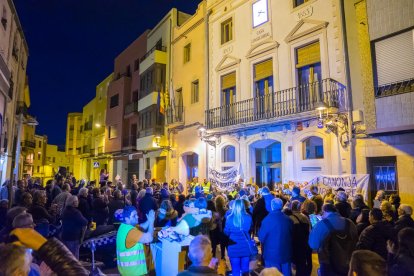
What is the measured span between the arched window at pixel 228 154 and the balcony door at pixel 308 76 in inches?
191

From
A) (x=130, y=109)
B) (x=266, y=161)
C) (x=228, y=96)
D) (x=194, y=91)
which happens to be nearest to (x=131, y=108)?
(x=130, y=109)

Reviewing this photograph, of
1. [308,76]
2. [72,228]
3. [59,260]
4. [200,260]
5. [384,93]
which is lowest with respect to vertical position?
[72,228]

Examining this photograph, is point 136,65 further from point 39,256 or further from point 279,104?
point 39,256

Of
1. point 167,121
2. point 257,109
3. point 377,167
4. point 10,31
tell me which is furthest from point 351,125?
point 10,31

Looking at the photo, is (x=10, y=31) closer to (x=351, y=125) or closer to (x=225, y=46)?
(x=225, y=46)

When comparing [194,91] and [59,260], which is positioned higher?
[194,91]

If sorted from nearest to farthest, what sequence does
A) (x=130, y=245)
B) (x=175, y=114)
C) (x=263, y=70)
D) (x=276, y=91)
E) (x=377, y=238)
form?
1. (x=130, y=245)
2. (x=377, y=238)
3. (x=276, y=91)
4. (x=263, y=70)
5. (x=175, y=114)

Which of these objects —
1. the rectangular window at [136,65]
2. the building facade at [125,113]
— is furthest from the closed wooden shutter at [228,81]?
the rectangular window at [136,65]

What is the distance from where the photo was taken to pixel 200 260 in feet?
9.84

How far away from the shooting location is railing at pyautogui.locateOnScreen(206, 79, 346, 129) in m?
11.7

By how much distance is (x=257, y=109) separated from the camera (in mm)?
14641

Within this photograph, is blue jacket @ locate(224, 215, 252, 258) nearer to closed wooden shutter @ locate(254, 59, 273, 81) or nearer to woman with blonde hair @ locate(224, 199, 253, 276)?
woman with blonde hair @ locate(224, 199, 253, 276)

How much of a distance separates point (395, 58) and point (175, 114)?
511 inches

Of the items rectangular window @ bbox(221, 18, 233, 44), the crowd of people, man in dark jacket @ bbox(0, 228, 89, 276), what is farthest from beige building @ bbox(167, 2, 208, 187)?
man in dark jacket @ bbox(0, 228, 89, 276)
